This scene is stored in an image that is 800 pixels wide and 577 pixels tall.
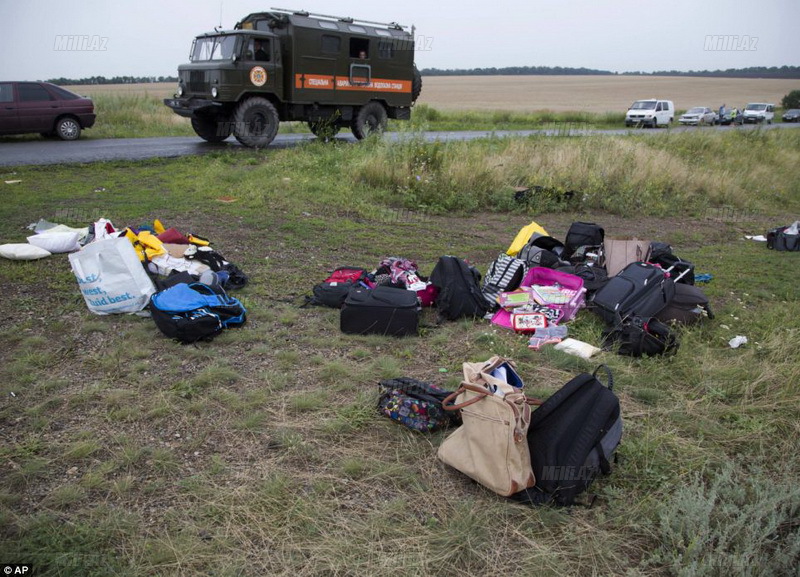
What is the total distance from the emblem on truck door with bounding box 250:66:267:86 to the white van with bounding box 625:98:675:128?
2017cm

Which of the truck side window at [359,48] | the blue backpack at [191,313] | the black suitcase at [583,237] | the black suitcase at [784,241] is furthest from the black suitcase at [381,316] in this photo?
the truck side window at [359,48]

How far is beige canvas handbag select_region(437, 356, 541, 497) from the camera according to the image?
272 centimetres

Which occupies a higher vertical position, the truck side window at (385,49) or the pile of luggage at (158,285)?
the truck side window at (385,49)

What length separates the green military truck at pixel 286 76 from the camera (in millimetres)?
12625

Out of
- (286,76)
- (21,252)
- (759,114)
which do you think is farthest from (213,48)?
(759,114)

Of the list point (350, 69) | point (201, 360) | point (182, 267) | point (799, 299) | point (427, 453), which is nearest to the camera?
point (427, 453)

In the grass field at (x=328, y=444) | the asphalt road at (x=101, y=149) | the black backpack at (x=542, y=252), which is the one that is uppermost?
the asphalt road at (x=101, y=149)

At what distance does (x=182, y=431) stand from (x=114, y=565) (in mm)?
965

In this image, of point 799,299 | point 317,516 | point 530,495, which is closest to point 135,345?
point 317,516

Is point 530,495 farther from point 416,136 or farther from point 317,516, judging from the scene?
point 416,136

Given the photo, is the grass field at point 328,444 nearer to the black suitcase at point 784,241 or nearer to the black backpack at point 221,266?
the black backpack at point 221,266

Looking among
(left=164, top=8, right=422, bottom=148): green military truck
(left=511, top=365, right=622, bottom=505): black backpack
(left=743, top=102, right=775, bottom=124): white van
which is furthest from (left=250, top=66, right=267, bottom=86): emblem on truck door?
(left=743, top=102, right=775, bottom=124): white van

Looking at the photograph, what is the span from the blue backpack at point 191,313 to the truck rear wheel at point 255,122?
9.20 meters

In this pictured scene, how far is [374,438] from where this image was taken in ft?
10.6
